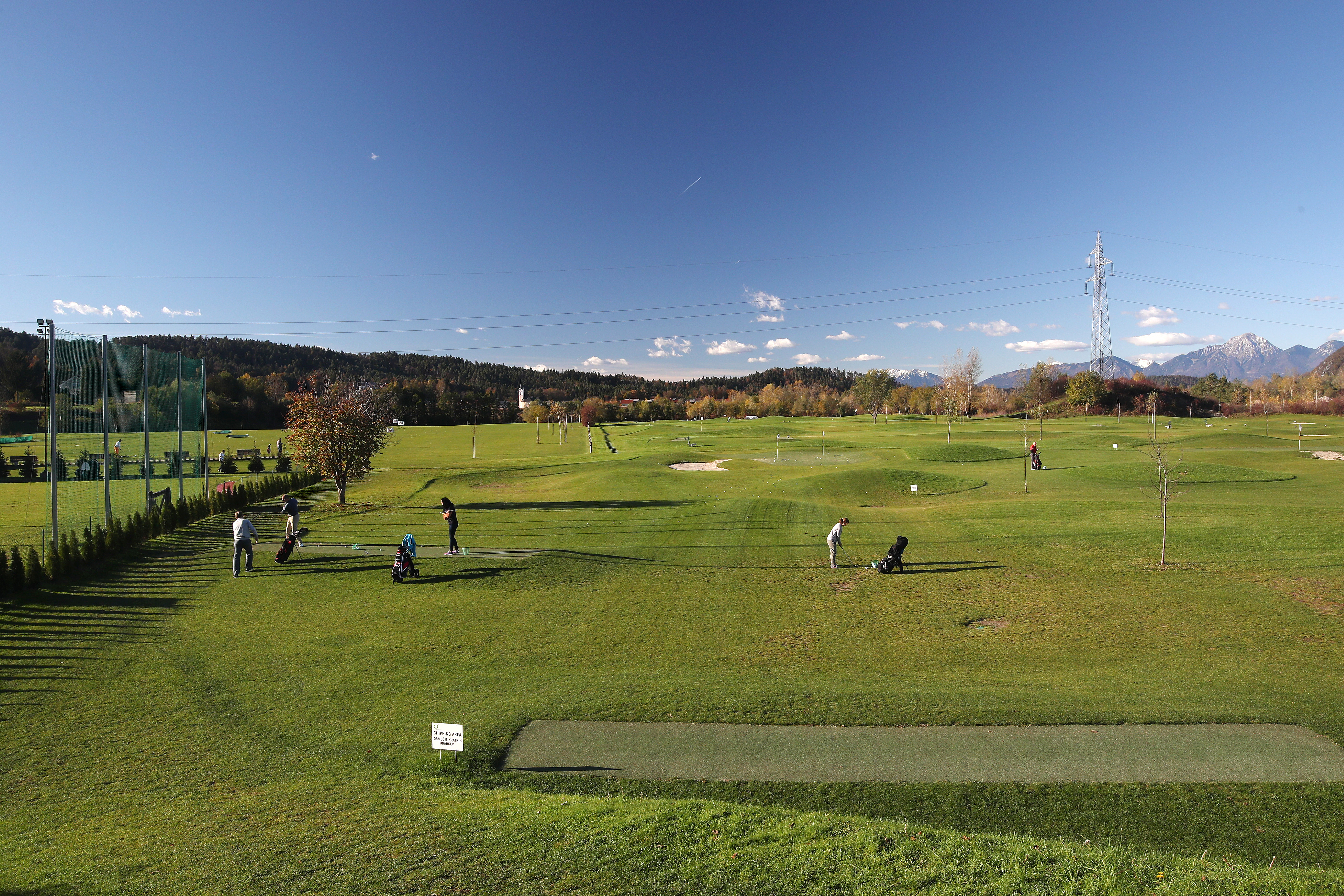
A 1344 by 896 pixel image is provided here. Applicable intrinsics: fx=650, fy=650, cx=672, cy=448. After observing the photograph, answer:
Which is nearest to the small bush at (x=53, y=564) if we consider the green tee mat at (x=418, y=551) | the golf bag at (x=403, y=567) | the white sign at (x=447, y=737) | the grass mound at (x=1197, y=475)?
the green tee mat at (x=418, y=551)

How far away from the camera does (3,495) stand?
31203mm

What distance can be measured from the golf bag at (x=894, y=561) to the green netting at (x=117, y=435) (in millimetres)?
22923

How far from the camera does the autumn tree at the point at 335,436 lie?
3139cm

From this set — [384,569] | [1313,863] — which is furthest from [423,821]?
[384,569]

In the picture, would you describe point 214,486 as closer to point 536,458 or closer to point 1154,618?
point 536,458

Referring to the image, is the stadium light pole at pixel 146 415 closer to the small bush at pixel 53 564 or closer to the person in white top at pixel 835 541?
the small bush at pixel 53 564

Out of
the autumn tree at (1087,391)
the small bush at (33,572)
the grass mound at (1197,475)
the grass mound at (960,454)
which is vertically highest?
the autumn tree at (1087,391)

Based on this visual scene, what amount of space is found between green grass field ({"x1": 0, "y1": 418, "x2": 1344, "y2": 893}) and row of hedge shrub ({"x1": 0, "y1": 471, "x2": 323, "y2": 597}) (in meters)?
0.77

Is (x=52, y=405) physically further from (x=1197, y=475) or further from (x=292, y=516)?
(x=1197, y=475)

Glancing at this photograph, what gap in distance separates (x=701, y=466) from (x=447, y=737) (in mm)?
40621

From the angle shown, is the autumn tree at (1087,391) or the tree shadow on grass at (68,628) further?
the autumn tree at (1087,391)

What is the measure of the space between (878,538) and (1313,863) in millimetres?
16964

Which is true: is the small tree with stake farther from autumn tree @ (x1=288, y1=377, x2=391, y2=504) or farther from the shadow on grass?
autumn tree @ (x1=288, y1=377, x2=391, y2=504)

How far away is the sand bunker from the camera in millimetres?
46062
